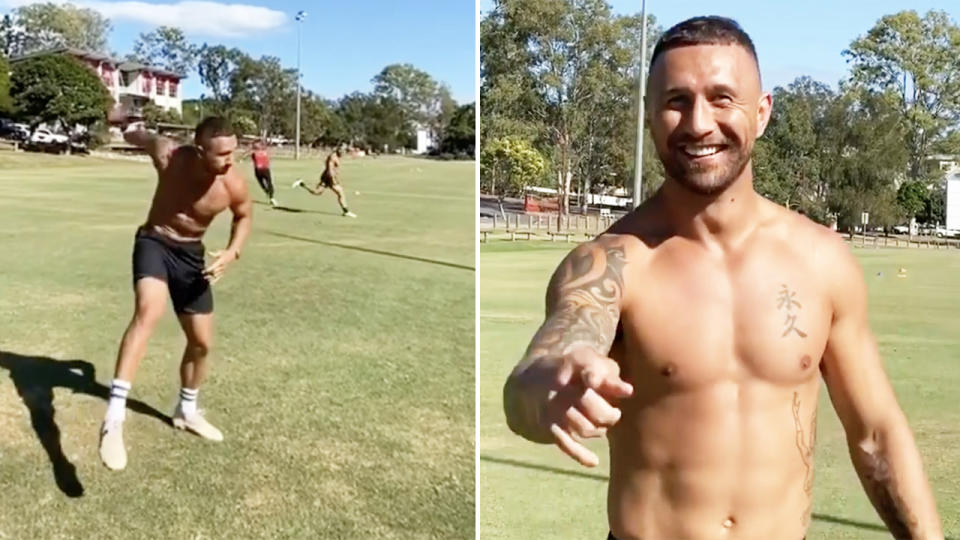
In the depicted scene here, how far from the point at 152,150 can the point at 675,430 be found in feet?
6.56

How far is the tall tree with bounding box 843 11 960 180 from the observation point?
6.86 meters

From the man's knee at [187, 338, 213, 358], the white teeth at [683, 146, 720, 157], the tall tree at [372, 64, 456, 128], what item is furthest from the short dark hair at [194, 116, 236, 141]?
the white teeth at [683, 146, 720, 157]

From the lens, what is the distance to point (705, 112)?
1.30 metres

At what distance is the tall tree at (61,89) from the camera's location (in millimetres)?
3172

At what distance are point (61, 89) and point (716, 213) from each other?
7.83 feet

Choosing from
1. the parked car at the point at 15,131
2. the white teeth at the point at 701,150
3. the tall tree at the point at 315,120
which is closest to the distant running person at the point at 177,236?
the parked car at the point at 15,131

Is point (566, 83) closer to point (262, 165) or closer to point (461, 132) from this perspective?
point (461, 132)

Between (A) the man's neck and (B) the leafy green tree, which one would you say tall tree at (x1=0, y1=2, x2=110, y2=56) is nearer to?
(A) the man's neck

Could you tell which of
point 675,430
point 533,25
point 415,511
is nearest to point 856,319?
point 675,430

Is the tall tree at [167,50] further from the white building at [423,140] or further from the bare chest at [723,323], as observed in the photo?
the bare chest at [723,323]

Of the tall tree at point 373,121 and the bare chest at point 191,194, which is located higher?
the tall tree at point 373,121

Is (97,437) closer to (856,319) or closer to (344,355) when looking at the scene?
(344,355)

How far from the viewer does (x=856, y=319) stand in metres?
1.42

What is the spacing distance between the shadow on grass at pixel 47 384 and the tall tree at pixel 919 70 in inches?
202
